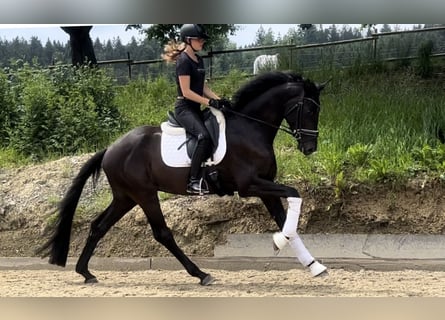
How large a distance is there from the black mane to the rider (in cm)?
11

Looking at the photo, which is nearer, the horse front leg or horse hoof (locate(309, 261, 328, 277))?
Answer: the horse front leg

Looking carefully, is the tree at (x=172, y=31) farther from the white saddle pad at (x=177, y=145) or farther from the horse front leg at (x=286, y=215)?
the horse front leg at (x=286, y=215)

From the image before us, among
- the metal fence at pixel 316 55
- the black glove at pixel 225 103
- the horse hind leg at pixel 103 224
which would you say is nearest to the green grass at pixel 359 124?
the metal fence at pixel 316 55

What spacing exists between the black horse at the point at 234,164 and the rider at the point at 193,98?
3.9 inches

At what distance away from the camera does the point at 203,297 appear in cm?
475

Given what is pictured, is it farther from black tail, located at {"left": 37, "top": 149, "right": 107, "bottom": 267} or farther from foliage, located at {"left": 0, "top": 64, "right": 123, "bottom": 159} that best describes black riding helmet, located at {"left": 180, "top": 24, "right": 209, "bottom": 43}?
foliage, located at {"left": 0, "top": 64, "right": 123, "bottom": 159}

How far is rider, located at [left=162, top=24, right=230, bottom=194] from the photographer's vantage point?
16.5 ft

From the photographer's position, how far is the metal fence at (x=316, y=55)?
6.86 metres

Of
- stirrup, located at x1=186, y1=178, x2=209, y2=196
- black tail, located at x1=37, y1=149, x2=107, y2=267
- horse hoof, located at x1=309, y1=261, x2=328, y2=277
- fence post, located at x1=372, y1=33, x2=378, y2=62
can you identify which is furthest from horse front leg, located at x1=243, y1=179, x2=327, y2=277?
fence post, located at x1=372, y1=33, x2=378, y2=62

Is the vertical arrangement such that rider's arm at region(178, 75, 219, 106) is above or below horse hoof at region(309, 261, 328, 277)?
above

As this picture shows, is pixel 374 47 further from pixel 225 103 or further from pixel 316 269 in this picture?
pixel 316 269
